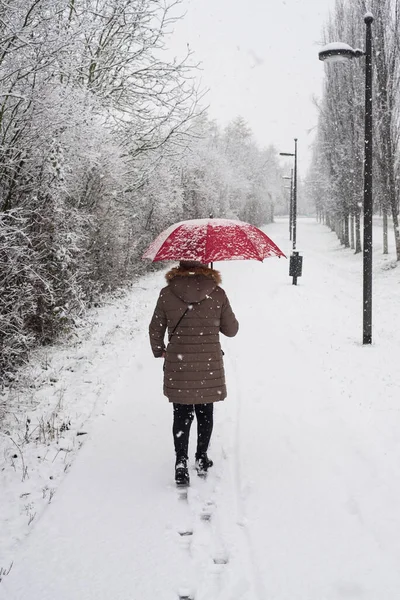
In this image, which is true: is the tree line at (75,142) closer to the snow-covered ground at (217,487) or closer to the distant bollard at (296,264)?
the snow-covered ground at (217,487)

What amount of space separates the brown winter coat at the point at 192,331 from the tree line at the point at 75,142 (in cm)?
233

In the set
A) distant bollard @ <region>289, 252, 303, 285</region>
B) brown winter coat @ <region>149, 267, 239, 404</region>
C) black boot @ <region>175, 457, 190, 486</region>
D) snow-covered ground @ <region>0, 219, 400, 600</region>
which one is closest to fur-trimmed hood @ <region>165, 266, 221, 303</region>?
brown winter coat @ <region>149, 267, 239, 404</region>

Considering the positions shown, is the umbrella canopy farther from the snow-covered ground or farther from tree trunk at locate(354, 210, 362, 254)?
tree trunk at locate(354, 210, 362, 254)

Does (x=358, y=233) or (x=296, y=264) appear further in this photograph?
(x=358, y=233)

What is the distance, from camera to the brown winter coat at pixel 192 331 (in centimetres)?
393

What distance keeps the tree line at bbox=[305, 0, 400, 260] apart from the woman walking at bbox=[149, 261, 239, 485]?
19.5 metres

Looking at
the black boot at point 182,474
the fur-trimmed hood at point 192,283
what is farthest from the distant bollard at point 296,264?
the black boot at point 182,474

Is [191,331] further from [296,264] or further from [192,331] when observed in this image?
[296,264]

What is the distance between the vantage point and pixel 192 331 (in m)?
3.97

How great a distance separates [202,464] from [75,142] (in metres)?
5.94

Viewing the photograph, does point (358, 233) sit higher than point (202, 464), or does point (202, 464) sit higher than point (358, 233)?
point (358, 233)

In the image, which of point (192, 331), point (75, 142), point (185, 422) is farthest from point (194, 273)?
point (75, 142)

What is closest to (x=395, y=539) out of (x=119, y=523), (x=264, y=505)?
(x=264, y=505)

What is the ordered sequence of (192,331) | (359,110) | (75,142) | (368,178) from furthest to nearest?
(359,110) → (368,178) → (75,142) → (192,331)
